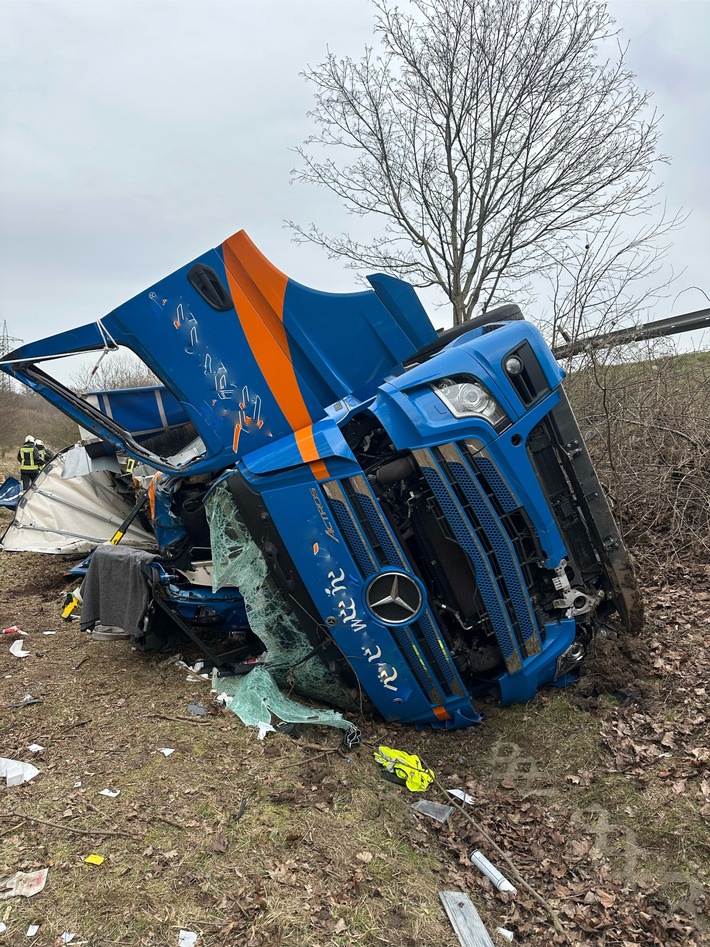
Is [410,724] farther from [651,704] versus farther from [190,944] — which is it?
[190,944]

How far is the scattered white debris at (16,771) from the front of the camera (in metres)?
2.71

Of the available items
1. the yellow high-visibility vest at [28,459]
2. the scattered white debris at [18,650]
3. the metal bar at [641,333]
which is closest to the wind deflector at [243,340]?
the scattered white debris at [18,650]

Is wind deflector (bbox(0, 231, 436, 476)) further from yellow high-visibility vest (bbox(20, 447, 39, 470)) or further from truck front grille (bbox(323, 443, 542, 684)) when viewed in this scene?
yellow high-visibility vest (bbox(20, 447, 39, 470))

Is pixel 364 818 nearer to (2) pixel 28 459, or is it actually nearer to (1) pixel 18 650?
(1) pixel 18 650

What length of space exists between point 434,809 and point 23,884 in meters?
1.68

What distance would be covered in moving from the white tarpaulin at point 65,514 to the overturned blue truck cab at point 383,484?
2918mm

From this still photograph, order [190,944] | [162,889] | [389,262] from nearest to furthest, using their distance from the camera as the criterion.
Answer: [190,944] → [162,889] → [389,262]

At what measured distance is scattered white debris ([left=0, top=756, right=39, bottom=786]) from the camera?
271 cm

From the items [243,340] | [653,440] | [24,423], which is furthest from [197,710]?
[24,423]

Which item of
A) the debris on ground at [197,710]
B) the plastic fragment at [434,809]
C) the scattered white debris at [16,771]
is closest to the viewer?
the scattered white debris at [16,771]

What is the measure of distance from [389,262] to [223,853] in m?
10.1

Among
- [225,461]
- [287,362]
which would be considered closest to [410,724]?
[225,461]

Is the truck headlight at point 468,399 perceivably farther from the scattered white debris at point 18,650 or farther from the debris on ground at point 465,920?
the scattered white debris at point 18,650

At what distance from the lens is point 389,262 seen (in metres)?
11.0
